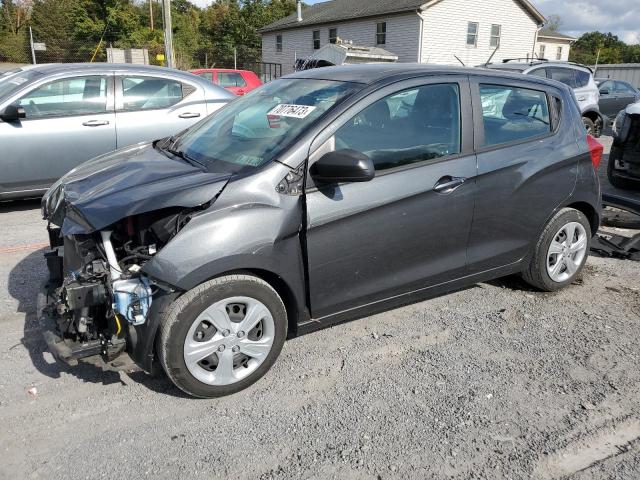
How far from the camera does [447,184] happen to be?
11.6 feet

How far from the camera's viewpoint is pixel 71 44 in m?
32.5

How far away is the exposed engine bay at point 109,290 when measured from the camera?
2.79m

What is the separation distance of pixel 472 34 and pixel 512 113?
29.5 metres

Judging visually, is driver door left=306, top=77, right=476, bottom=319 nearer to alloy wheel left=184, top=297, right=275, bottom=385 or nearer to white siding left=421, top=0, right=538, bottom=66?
alloy wheel left=184, top=297, right=275, bottom=385

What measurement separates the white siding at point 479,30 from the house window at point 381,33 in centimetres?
257

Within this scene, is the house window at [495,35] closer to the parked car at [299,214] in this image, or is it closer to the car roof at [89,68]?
the car roof at [89,68]

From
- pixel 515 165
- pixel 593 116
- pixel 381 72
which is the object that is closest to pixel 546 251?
pixel 515 165

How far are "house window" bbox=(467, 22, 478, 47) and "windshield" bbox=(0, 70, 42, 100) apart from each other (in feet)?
92.6

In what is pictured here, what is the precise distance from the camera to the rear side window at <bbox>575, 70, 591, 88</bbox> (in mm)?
12797

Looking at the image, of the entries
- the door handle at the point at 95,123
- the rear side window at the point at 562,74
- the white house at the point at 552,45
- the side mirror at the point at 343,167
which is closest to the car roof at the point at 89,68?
the door handle at the point at 95,123

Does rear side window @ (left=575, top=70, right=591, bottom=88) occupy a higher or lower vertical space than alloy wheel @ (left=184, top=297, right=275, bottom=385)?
higher

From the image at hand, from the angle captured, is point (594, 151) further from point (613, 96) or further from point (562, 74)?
point (613, 96)

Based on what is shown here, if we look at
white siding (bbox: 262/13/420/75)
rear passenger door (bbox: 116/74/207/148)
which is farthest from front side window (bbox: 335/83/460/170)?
white siding (bbox: 262/13/420/75)

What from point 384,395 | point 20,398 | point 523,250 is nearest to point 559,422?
point 384,395
